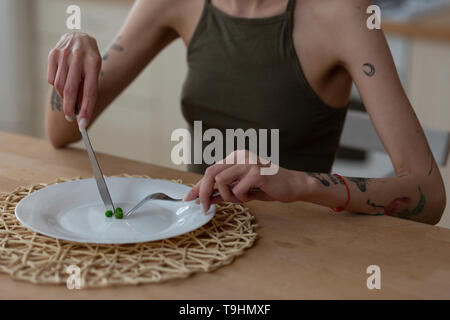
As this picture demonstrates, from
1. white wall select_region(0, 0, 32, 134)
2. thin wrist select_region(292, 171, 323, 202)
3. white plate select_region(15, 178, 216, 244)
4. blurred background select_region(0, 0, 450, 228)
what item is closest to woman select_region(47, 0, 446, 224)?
thin wrist select_region(292, 171, 323, 202)

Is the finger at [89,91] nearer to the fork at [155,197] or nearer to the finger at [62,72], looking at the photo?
the finger at [62,72]

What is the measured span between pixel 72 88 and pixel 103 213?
0.28m

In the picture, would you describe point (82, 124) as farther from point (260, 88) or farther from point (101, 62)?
point (260, 88)

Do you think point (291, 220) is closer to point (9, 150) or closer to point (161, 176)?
point (161, 176)

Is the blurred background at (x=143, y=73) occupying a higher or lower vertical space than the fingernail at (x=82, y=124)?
lower

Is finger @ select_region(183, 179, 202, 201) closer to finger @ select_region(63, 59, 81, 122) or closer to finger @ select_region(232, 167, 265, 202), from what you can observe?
finger @ select_region(232, 167, 265, 202)

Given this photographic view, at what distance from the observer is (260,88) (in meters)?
1.43

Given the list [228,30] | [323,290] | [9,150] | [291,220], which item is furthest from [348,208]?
[9,150]

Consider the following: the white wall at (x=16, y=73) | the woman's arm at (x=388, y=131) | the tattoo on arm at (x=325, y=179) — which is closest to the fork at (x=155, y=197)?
the tattoo on arm at (x=325, y=179)

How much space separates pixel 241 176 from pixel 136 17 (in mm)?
714

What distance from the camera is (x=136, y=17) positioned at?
1.49m

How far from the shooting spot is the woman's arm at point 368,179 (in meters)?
0.94

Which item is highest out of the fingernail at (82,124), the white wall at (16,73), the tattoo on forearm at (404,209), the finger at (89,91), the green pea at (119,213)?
the finger at (89,91)

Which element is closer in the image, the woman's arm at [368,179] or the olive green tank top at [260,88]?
the woman's arm at [368,179]
